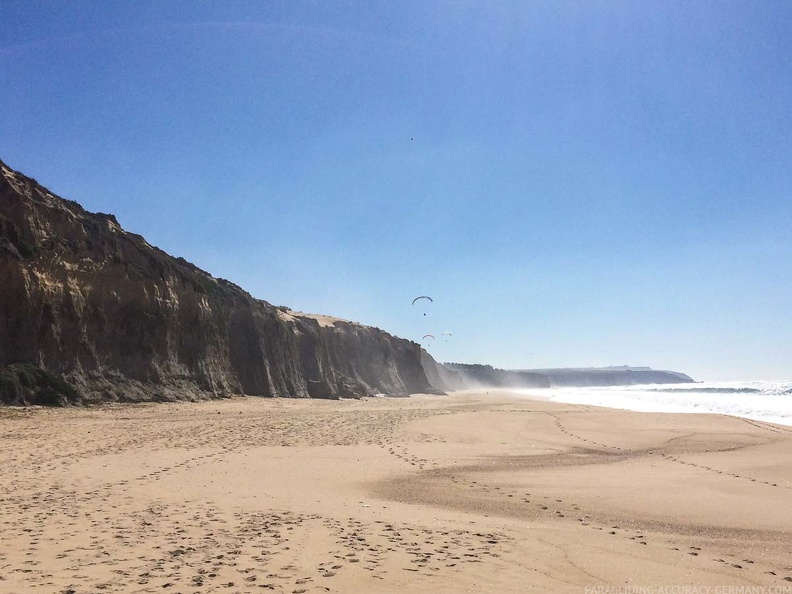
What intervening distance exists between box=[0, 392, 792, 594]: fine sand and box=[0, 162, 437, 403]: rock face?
701 centimetres

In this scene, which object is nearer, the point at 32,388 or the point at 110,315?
the point at 32,388

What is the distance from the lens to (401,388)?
72625 mm

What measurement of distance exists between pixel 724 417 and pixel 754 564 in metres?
22.7

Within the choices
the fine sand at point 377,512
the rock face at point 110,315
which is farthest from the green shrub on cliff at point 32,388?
the fine sand at point 377,512

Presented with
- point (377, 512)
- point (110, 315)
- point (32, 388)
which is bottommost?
point (377, 512)

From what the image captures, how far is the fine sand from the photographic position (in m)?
5.38

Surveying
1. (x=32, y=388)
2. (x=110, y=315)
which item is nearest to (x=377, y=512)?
(x=32, y=388)

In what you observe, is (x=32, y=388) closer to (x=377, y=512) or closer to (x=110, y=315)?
(x=110, y=315)

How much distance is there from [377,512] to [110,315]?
22.8 metres

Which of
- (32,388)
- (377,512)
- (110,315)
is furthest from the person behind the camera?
(110,315)

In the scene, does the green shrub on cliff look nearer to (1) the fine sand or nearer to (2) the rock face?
(2) the rock face

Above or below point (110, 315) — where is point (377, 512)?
below

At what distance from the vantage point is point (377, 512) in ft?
26.7

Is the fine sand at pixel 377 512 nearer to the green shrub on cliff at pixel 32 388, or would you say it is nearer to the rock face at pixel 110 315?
the green shrub on cliff at pixel 32 388
